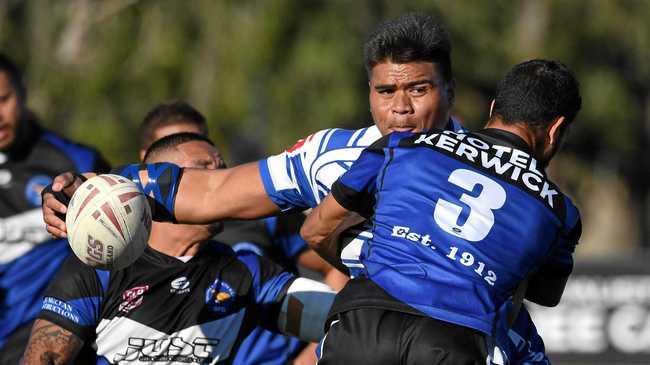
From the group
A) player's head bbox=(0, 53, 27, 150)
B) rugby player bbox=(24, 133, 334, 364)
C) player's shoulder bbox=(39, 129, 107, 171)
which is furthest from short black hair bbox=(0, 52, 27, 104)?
rugby player bbox=(24, 133, 334, 364)

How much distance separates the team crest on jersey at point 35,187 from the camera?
7.26 meters

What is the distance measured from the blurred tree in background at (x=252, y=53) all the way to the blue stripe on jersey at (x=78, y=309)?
39.1ft

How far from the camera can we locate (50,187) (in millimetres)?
4441

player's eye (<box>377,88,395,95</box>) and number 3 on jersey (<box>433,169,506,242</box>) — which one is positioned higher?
player's eye (<box>377,88,395,95</box>)

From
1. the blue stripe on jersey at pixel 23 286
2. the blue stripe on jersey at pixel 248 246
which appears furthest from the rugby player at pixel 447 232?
the blue stripe on jersey at pixel 23 286

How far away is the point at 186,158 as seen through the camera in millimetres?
5191

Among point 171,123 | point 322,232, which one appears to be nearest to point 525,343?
point 322,232

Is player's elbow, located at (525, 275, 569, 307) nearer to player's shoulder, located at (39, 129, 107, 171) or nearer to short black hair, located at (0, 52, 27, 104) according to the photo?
player's shoulder, located at (39, 129, 107, 171)

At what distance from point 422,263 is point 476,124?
621 inches

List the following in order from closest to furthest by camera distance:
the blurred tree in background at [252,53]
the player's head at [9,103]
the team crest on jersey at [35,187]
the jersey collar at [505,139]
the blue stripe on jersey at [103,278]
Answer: the jersey collar at [505,139]
the blue stripe on jersey at [103,278]
the player's head at [9,103]
the team crest on jersey at [35,187]
the blurred tree in background at [252,53]

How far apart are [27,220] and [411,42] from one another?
3.24 m

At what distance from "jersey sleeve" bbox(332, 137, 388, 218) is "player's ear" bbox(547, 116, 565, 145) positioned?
0.61 m

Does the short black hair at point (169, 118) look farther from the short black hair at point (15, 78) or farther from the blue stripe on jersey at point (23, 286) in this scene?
the blue stripe on jersey at point (23, 286)

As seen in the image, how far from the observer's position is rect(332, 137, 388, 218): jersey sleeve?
4.28 m
